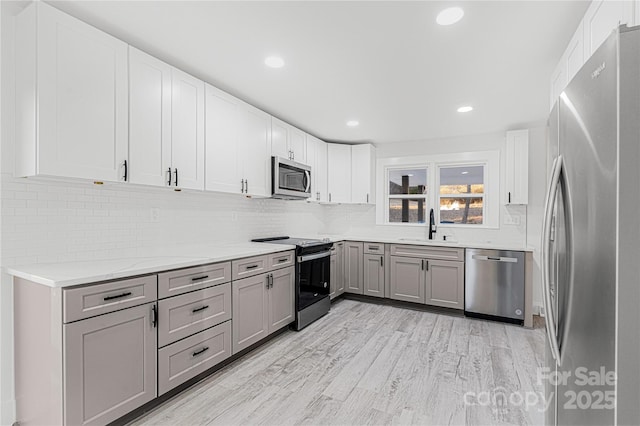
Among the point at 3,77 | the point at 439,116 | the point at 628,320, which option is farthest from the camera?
the point at 439,116

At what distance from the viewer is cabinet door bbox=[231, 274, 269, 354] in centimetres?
260

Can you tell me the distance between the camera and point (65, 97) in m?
1.80

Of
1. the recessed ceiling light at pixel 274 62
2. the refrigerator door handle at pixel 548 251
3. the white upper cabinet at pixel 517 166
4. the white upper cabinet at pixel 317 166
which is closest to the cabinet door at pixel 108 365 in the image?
the recessed ceiling light at pixel 274 62

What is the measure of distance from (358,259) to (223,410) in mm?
2907

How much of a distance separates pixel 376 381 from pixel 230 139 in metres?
2.45

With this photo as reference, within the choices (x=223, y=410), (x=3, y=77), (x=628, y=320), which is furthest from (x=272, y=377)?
(x=3, y=77)

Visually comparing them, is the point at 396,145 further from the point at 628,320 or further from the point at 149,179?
the point at 628,320

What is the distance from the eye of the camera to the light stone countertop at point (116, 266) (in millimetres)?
→ 1599

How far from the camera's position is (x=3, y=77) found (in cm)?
183

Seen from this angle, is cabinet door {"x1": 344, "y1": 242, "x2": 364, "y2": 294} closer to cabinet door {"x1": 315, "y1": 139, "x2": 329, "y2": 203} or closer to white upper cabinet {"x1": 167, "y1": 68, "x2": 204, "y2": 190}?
cabinet door {"x1": 315, "y1": 139, "x2": 329, "y2": 203}

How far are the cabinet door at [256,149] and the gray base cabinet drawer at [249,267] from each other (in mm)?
764

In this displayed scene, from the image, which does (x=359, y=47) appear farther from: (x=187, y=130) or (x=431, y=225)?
(x=431, y=225)

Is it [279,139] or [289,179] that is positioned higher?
[279,139]

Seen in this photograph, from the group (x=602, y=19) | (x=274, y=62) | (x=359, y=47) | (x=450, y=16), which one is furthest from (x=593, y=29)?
(x=274, y=62)
